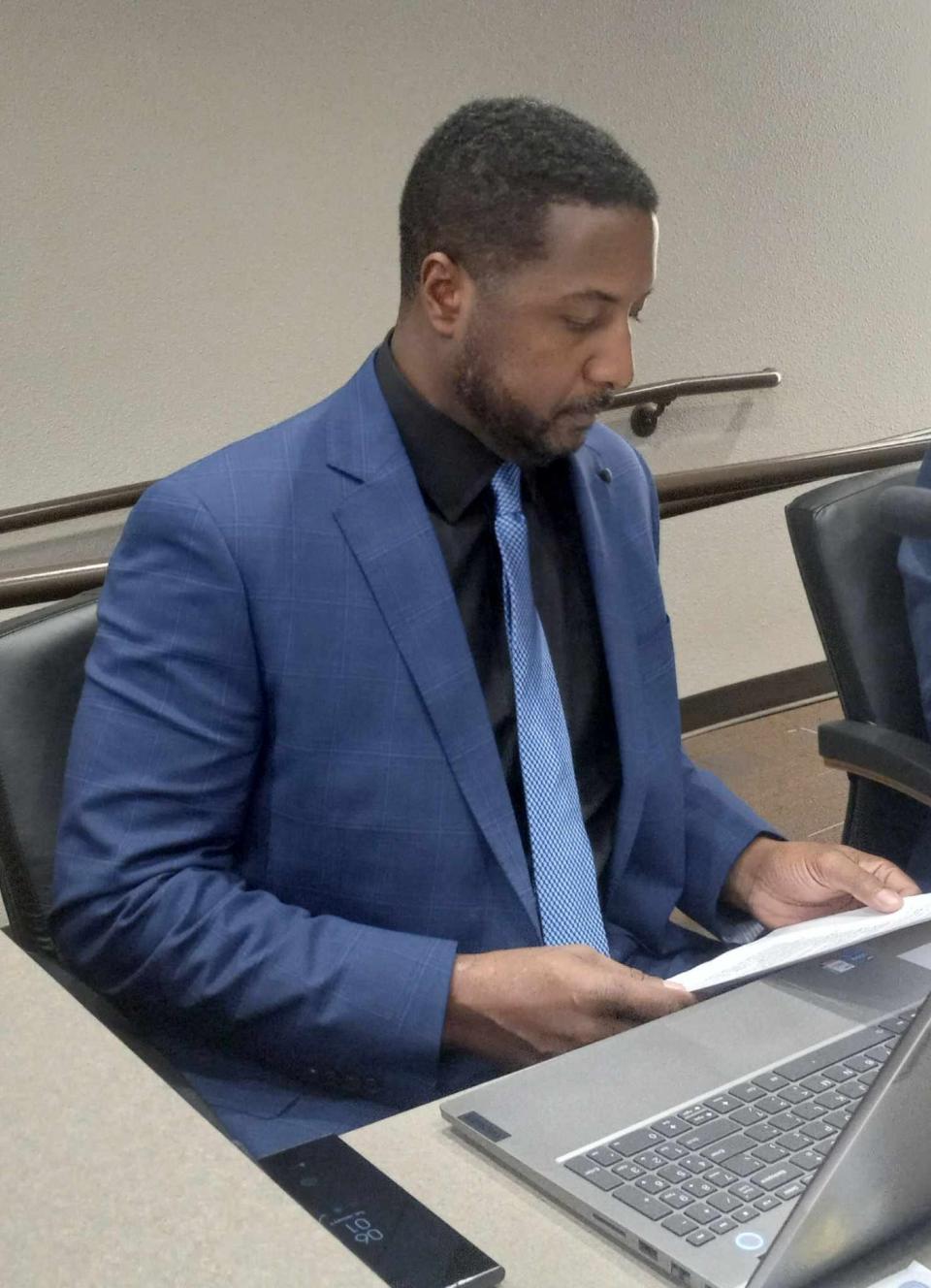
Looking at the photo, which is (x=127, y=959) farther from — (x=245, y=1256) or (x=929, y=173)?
(x=929, y=173)

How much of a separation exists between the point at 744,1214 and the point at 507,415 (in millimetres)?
717

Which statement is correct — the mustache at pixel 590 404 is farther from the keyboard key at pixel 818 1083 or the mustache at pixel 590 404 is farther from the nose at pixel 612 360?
the keyboard key at pixel 818 1083

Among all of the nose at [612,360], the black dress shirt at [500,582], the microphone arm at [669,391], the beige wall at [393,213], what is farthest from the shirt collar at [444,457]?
the microphone arm at [669,391]

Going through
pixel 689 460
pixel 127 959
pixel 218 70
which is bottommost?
pixel 689 460

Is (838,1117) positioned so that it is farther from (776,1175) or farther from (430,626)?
(430,626)

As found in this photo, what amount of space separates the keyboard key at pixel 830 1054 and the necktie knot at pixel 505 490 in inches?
22.1

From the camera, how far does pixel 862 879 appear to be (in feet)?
3.57

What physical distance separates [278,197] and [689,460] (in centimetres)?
118

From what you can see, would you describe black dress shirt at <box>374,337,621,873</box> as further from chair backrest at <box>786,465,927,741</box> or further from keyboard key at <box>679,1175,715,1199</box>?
keyboard key at <box>679,1175,715,1199</box>

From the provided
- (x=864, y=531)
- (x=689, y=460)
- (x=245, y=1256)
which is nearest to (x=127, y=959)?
(x=245, y=1256)

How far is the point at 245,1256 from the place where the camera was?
516mm

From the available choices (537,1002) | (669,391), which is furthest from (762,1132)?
(669,391)

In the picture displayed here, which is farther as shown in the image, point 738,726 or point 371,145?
point 738,726

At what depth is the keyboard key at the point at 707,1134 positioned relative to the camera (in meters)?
0.71
